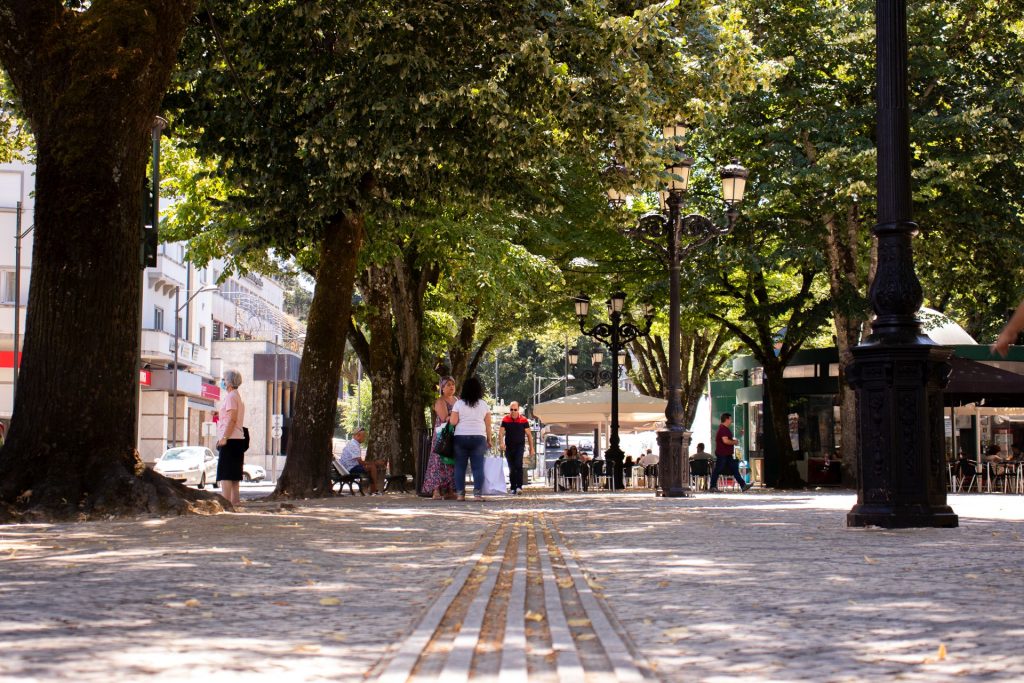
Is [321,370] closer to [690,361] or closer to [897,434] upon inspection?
[897,434]

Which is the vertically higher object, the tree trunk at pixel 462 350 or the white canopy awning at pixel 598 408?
the tree trunk at pixel 462 350

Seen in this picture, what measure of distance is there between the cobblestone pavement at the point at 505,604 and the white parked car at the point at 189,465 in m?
35.3

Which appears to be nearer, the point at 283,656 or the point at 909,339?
the point at 283,656

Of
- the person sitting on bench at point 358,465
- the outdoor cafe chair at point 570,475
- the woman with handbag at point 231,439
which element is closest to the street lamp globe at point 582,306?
the outdoor cafe chair at point 570,475

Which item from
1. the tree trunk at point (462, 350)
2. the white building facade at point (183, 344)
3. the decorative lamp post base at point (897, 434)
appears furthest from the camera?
the white building facade at point (183, 344)

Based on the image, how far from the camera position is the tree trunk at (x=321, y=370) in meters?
19.7

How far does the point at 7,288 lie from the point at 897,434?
4977 cm

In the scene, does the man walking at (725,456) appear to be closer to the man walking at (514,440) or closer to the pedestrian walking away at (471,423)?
the man walking at (514,440)

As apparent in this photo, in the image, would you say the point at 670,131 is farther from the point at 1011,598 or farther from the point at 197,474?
the point at 197,474

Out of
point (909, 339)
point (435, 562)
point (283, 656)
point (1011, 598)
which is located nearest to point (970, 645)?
point (1011, 598)

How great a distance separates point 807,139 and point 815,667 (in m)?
25.4

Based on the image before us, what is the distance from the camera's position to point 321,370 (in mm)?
19750

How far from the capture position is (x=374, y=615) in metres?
5.96

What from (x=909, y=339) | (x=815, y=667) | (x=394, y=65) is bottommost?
(x=815, y=667)
